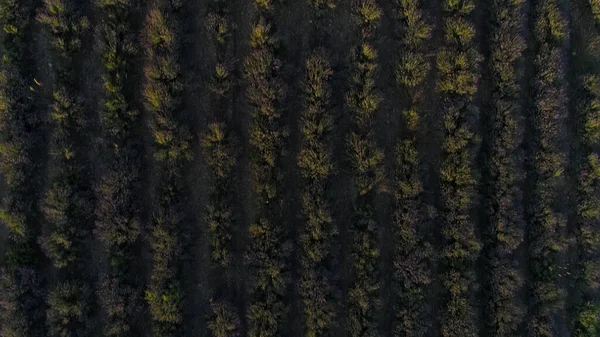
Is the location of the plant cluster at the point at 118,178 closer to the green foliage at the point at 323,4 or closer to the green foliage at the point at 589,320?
the green foliage at the point at 323,4

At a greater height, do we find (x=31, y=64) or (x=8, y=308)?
(x=31, y=64)

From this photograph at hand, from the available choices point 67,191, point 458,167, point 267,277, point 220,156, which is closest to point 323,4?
point 220,156

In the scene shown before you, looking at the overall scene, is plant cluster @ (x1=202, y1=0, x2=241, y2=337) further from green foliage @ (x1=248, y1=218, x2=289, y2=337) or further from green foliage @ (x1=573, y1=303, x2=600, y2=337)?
green foliage @ (x1=573, y1=303, x2=600, y2=337)

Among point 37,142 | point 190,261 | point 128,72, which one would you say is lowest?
point 190,261

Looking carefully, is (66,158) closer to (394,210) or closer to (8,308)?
(8,308)

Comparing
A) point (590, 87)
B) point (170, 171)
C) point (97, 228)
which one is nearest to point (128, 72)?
point (170, 171)

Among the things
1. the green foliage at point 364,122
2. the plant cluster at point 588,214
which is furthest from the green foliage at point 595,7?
the green foliage at point 364,122

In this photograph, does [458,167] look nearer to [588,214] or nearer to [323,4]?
[588,214]
